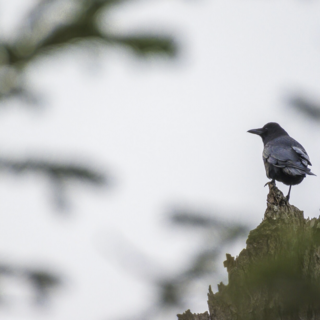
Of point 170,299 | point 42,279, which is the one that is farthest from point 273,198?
point 42,279

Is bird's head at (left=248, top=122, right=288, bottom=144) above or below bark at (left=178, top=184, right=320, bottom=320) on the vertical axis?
above

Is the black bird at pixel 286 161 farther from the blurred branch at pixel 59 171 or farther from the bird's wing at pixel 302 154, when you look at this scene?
the blurred branch at pixel 59 171

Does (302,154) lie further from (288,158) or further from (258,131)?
(258,131)

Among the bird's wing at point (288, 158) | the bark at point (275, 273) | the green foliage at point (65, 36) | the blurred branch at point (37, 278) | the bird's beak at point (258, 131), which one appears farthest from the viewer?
the bird's beak at point (258, 131)

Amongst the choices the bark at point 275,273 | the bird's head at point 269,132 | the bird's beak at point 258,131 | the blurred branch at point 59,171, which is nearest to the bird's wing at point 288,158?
the bird's head at point 269,132

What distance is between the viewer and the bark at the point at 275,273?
3.21 ft

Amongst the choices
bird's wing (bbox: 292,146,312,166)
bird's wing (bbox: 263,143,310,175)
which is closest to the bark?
bird's wing (bbox: 263,143,310,175)

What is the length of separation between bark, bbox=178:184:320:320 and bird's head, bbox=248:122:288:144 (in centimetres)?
355

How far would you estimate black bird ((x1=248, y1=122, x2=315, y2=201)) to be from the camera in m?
7.04

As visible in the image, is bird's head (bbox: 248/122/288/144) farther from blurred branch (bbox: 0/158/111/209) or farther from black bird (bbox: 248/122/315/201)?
blurred branch (bbox: 0/158/111/209)

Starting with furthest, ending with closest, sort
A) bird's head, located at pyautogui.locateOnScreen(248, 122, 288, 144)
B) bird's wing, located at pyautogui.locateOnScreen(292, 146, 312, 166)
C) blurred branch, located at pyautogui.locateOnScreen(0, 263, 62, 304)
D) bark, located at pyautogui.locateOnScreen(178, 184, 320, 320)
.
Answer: bird's head, located at pyautogui.locateOnScreen(248, 122, 288, 144) → bird's wing, located at pyautogui.locateOnScreen(292, 146, 312, 166) → blurred branch, located at pyautogui.locateOnScreen(0, 263, 62, 304) → bark, located at pyautogui.locateOnScreen(178, 184, 320, 320)

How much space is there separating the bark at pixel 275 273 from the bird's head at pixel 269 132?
3552mm

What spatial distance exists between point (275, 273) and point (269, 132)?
829 cm

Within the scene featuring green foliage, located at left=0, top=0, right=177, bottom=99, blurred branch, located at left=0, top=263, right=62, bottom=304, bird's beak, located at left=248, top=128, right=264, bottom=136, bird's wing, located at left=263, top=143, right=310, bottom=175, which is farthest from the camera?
bird's beak, located at left=248, top=128, right=264, bottom=136
